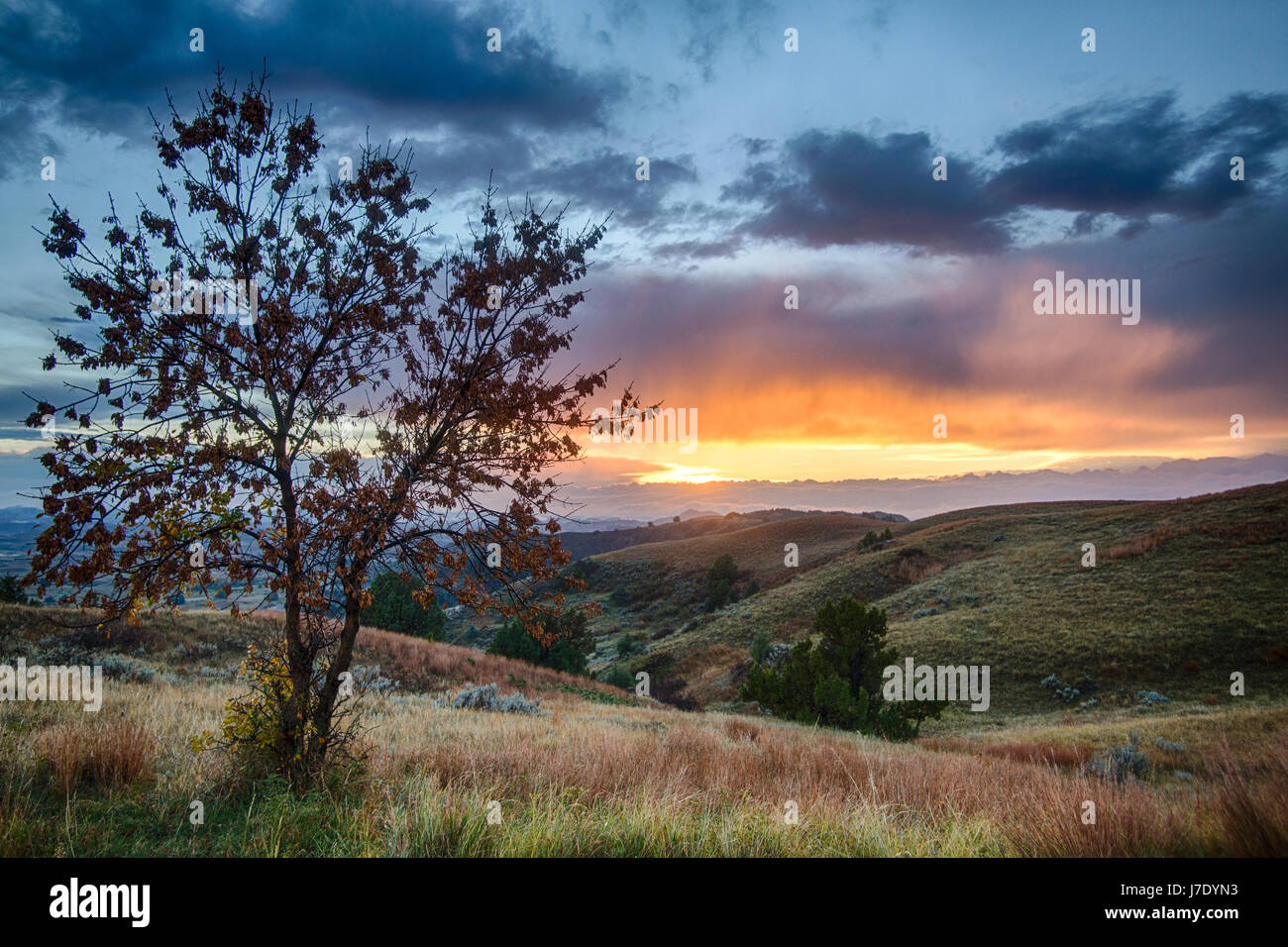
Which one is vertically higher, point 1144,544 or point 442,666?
point 1144,544

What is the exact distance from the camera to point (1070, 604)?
111 ft

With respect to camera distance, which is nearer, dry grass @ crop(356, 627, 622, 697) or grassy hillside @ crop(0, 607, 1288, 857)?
grassy hillside @ crop(0, 607, 1288, 857)

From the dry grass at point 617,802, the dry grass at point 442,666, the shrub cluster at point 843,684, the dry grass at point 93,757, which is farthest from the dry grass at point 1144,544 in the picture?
the dry grass at point 93,757

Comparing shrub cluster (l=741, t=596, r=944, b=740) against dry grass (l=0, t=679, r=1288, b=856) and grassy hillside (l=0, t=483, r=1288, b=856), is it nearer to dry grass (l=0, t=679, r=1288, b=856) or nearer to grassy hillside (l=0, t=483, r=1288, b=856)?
grassy hillside (l=0, t=483, r=1288, b=856)

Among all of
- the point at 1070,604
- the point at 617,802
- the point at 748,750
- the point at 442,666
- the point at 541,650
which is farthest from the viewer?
the point at 1070,604

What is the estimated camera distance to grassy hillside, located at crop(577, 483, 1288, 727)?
25.4 meters

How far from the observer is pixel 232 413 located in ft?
19.7

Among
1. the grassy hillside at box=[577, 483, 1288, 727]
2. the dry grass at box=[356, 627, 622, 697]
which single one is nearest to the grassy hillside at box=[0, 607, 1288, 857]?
the dry grass at box=[356, 627, 622, 697]

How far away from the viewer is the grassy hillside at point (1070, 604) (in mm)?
25391

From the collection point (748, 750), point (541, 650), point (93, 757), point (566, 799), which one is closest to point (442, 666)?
point (541, 650)

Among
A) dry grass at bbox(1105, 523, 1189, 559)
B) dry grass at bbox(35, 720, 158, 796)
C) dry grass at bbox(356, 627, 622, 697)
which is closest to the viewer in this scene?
dry grass at bbox(35, 720, 158, 796)

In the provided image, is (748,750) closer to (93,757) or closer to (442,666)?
(93,757)

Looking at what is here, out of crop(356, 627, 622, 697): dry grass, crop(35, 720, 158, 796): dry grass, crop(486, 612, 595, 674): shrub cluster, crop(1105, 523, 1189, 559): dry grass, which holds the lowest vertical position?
crop(486, 612, 595, 674): shrub cluster

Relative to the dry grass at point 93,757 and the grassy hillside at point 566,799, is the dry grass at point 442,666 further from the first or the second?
the dry grass at point 93,757
